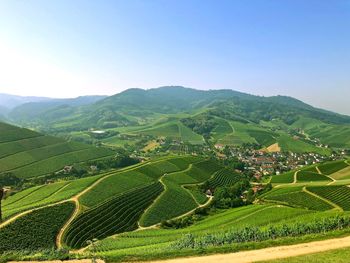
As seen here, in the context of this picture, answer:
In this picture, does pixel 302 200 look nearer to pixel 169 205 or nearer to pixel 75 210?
pixel 169 205

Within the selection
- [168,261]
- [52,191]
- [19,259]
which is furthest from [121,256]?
[52,191]

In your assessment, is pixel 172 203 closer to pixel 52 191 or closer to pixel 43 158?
pixel 52 191

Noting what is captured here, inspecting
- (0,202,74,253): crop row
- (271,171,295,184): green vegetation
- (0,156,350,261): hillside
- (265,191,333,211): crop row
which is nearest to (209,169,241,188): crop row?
(0,156,350,261): hillside

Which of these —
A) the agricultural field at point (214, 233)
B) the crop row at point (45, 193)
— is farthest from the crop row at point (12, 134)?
the agricultural field at point (214, 233)

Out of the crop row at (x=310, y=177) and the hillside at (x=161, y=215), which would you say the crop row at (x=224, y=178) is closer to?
the hillside at (x=161, y=215)

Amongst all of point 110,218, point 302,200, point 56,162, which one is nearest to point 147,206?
point 110,218
